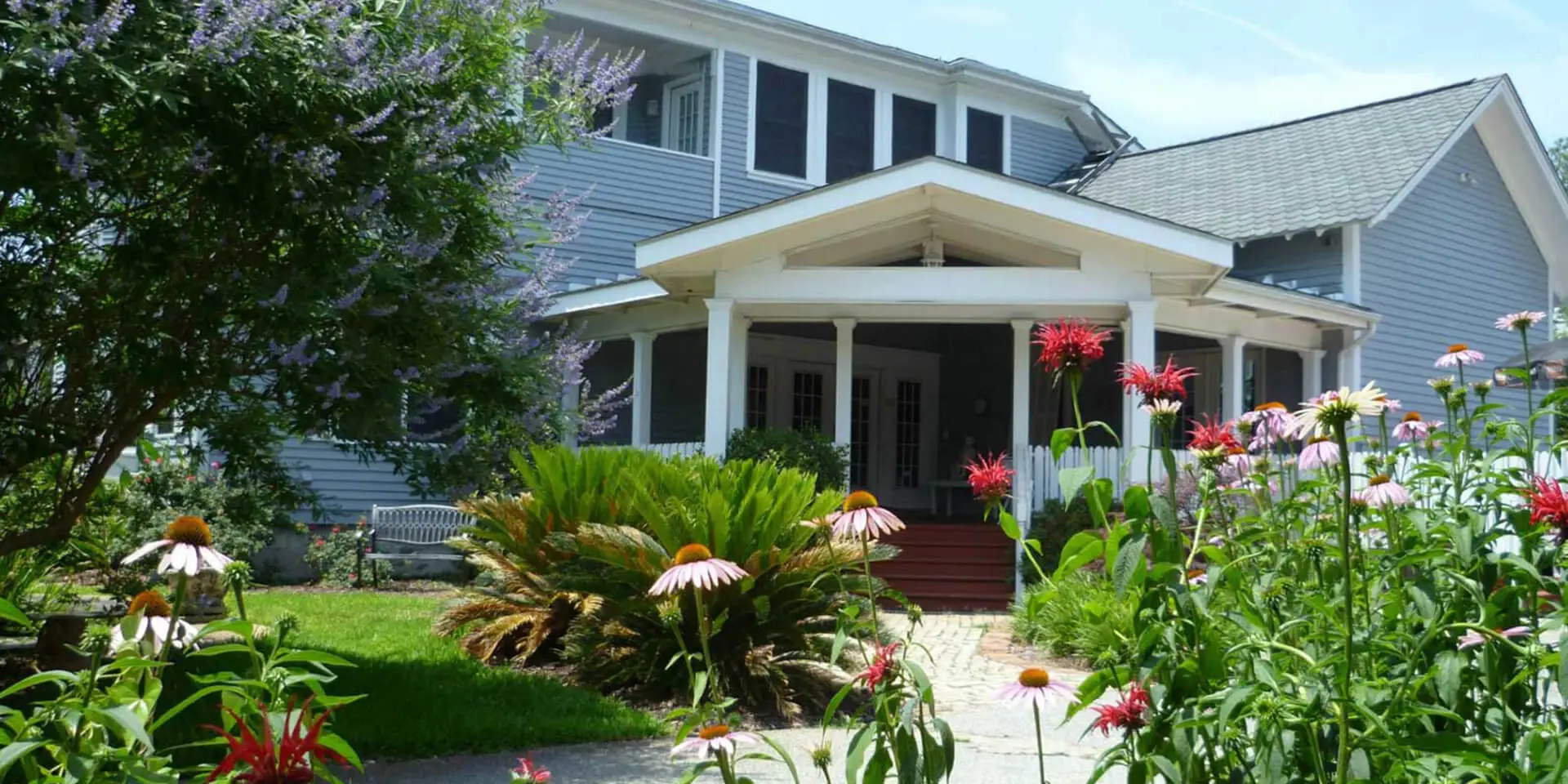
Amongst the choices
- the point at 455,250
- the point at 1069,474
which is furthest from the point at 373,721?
the point at 1069,474

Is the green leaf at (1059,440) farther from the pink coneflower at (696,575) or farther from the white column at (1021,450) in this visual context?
the white column at (1021,450)

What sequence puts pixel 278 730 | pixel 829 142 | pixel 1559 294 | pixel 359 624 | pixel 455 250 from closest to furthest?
pixel 278 730 → pixel 455 250 → pixel 359 624 → pixel 829 142 → pixel 1559 294

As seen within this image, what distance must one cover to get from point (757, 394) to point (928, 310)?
15.9ft

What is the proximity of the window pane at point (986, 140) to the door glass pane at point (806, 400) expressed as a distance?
196 inches

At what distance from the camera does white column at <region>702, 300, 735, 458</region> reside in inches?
507

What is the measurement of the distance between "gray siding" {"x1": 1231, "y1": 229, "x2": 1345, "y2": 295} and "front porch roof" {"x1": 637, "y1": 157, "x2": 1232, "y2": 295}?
16.7ft

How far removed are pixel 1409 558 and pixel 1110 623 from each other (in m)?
0.64

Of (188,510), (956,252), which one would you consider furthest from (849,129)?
(188,510)

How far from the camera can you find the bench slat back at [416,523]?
14711 mm

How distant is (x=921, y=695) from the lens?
2678mm

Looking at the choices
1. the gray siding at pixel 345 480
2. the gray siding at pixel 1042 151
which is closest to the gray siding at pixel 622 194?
the gray siding at pixel 345 480

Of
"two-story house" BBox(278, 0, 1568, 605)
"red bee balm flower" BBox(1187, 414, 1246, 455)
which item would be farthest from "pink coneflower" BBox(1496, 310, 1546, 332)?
"two-story house" BBox(278, 0, 1568, 605)

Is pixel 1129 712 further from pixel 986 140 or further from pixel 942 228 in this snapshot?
pixel 986 140

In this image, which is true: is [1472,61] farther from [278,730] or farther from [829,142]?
[278,730]
